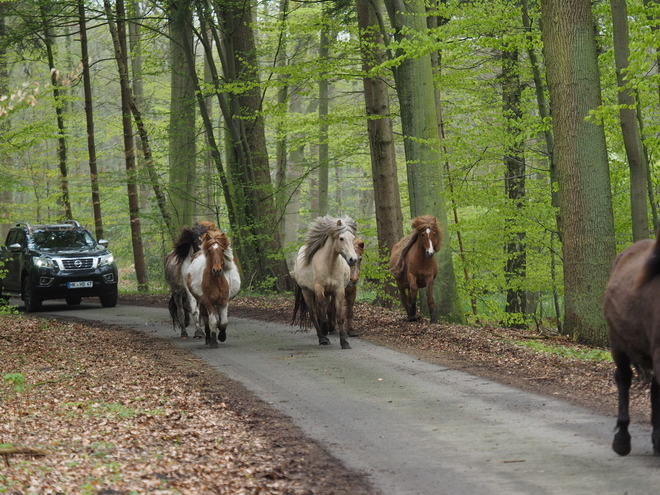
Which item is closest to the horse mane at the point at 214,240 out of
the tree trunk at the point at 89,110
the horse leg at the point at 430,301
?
the horse leg at the point at 430,301

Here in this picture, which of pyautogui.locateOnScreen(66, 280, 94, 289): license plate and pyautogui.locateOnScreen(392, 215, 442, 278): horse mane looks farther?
pyautogui.locateOnScreen(66, 280, 94, 289): license plate

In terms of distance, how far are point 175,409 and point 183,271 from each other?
726cm

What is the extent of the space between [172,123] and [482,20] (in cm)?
1425

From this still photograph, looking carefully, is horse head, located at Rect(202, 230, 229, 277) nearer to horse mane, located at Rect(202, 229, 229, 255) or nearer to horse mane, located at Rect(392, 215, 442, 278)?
horse mane, located at Rect(202, 229, 229, 255)

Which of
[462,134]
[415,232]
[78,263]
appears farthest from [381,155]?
[78,263]

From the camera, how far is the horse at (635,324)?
18.1ft

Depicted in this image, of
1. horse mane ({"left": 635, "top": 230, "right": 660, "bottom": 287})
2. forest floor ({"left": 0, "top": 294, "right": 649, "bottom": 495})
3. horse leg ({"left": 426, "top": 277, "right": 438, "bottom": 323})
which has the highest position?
horse mane ({"left": 635, "top": 230, "right": 660, "bottom": 287})

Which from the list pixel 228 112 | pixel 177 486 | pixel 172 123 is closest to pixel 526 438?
pixel 177 486

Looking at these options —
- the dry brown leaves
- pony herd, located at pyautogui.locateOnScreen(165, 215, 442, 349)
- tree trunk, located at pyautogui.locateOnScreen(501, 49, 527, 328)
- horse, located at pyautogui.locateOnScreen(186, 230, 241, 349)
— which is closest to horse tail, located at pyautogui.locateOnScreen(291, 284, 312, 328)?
pony herd, located at pyautogui.locateOnScreen(165, 215, 442, 349)

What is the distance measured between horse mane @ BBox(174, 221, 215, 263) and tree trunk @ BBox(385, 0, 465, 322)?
4410mm

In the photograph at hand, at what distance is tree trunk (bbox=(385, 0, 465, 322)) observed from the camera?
51.9ft

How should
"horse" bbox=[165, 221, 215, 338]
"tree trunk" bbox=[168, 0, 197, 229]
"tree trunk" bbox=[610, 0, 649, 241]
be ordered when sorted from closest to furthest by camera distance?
"tree trunk" bbox=[610, 0, 649, 241] → "horse" bbox=[165, 221, 215, 338] → "tree trunk" bbox=[168, 0, 197, 229]

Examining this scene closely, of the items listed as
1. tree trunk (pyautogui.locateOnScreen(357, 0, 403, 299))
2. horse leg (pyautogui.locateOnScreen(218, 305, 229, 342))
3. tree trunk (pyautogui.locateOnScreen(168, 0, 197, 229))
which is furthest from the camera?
tree trunk (pyautogui.locateOnScreen(168, 0, 197, 229))

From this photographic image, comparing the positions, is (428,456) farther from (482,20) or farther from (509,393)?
(482,20)
